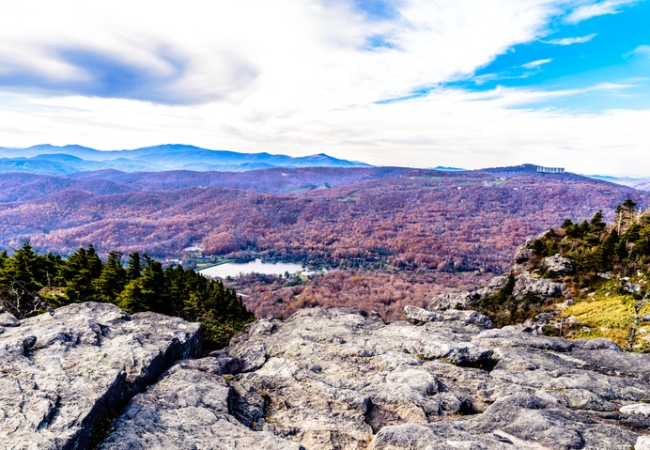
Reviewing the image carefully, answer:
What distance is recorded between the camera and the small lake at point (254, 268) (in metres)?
168

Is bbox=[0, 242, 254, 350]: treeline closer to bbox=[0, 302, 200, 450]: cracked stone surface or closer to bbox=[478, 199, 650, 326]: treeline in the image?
bbox=[0, 302, 200, 450]: cracked stone surface

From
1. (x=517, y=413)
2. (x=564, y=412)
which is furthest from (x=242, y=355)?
(x=564, y=412)

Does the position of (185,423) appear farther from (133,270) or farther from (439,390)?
(133,270)

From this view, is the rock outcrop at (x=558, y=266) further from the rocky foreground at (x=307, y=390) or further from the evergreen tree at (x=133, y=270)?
the evergreen tree at (x=133, y=270)

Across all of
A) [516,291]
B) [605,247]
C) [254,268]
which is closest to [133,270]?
[516,291]

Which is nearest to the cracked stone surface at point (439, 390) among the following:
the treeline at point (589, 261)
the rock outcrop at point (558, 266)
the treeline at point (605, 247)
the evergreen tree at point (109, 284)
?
the evergreen tree at point (109, 284)

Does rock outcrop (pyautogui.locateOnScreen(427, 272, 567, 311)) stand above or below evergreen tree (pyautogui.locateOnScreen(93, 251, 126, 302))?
below

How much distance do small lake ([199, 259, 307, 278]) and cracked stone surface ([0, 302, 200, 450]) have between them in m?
150

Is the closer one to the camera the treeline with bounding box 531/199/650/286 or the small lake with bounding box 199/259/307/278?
the treeline with bounding box 531/199/650/286

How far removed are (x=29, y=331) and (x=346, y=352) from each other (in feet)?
49.4

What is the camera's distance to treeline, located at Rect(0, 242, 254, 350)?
30.2 metres

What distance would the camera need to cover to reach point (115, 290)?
3319 centimetres

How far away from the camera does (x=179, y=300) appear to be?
36.7m

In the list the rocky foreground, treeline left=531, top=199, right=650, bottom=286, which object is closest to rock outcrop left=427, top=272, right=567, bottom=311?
treeline left=531, top=199, right=650, bottom=286
